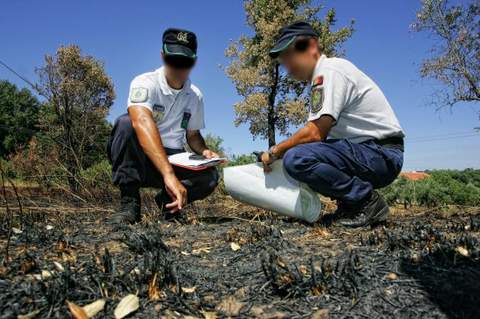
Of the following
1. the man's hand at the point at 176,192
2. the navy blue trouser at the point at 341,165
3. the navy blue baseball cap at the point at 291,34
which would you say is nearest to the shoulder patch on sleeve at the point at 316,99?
the navy blue trouser at the point at 341,165

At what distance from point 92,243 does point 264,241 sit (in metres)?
0.95

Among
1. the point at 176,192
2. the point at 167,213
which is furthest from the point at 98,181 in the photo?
the point at 176,192

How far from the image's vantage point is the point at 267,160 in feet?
8.82

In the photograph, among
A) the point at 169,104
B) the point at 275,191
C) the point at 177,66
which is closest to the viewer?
the point at 275,191

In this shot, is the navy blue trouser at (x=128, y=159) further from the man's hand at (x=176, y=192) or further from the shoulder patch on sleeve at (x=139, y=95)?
the man's hand at (x=176, y=192)

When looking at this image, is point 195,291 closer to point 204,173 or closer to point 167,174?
point 167,174

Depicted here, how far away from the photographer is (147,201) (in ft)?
13.5

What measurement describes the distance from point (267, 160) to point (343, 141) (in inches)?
20.9

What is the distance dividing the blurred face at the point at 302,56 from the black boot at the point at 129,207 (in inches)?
58.5

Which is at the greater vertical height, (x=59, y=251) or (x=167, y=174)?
(x=167, y=174)

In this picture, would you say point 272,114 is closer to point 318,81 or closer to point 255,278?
point 318,81

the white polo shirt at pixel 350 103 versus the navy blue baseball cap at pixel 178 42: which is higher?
the navy blue baseball cap at pixel 178 42

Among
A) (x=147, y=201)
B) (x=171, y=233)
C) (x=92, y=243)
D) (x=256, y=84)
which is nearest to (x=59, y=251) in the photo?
(x=92, y=243)

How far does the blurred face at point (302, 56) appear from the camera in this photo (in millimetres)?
2729
